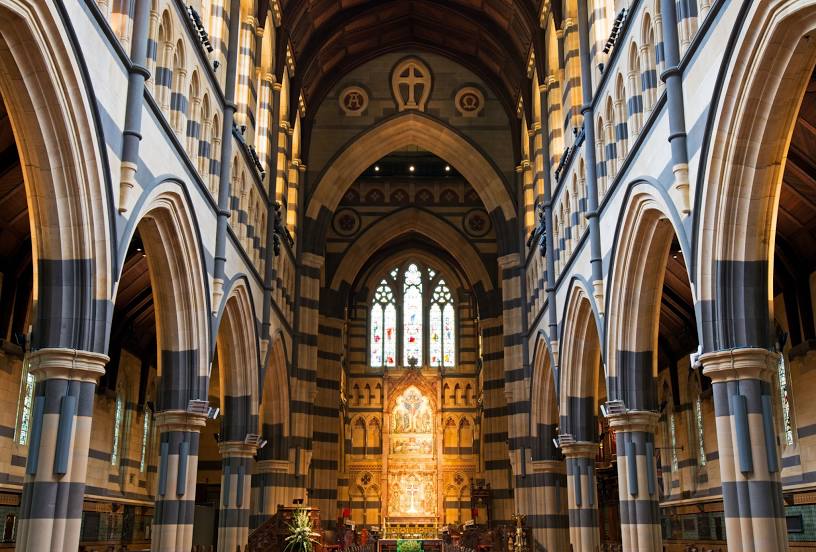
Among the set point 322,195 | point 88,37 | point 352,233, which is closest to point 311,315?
point 322,195

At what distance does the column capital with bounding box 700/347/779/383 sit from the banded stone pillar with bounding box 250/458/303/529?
16826mm

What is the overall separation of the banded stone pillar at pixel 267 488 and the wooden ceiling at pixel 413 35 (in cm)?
1163

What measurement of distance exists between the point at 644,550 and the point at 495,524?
17875mm

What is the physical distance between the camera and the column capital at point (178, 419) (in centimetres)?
1497

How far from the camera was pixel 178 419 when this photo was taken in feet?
49.3

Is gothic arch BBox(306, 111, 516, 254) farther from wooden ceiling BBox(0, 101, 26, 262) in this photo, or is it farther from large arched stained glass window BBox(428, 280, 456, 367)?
wooden ceiling BBox(0, 101, 26, 262)

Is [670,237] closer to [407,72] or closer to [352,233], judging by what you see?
[407,72]

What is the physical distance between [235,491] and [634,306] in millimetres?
10456

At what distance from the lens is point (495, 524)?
Answer: 31.5 meters

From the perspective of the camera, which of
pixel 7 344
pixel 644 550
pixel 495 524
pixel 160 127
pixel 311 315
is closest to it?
pixel 160 127

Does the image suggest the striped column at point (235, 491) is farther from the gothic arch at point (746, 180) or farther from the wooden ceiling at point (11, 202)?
the gothic arch at point (746, 180)

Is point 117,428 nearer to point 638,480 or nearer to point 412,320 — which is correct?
point 638,480

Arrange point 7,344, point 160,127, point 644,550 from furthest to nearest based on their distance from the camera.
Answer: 1. point 7,344
2. point 644,550
3. point 160,127

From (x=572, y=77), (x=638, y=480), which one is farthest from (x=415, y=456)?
(x=638, y=480)
